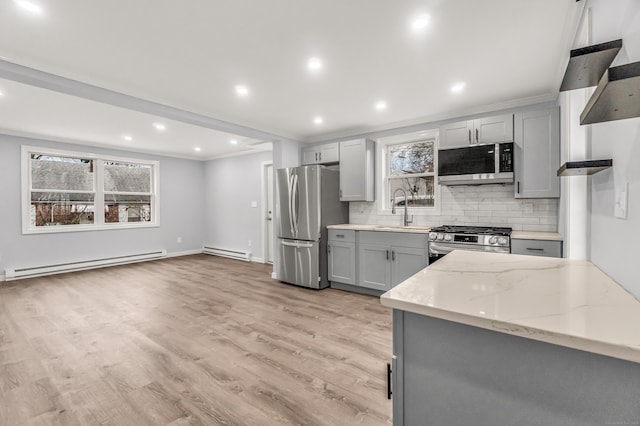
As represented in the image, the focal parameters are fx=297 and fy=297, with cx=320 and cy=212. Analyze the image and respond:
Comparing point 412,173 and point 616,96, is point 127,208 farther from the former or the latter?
point 616,96

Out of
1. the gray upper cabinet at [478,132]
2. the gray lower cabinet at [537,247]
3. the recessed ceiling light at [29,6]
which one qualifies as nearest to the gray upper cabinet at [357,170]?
the gray upper cabinet at [478,132]

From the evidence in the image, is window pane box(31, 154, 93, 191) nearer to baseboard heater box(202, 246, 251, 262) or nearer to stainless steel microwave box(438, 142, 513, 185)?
baseboard heater box(202, 246, 251, 262)

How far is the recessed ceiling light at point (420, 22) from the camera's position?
6.46 feet

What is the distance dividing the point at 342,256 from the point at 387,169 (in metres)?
1.52

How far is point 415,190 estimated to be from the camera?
4320mm

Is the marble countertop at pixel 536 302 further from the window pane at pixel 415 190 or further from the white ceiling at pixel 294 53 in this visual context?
the window pane at pixel 415 190

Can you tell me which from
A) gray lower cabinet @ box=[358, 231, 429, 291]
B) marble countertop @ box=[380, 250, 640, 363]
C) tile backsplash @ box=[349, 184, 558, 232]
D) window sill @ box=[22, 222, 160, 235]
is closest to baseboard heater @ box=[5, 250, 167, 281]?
window sill @ box=[22, 222, 160, 235]

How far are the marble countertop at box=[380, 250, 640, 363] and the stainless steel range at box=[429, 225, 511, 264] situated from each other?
5.21ft

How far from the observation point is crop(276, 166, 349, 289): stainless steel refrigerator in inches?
172

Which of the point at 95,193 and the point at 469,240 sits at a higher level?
the point at 95,193

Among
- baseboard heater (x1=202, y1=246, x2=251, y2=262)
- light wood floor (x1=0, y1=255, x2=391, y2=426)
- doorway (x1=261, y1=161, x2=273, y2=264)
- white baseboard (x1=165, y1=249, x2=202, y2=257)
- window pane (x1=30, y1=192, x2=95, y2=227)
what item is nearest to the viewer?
light wood floor (x1=0, y1=255, x2=391, y2=426)

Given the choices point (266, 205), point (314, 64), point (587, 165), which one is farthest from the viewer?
point (266, 205)

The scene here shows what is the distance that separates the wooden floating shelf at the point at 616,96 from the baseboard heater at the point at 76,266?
7257 millimetres

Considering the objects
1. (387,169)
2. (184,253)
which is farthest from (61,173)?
(387,169)
